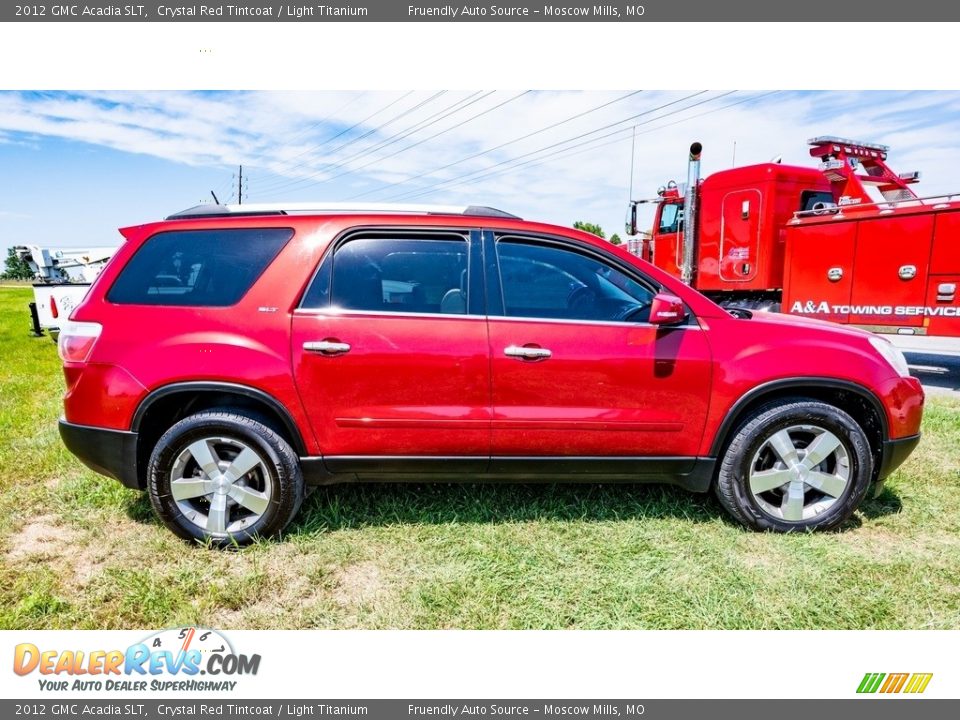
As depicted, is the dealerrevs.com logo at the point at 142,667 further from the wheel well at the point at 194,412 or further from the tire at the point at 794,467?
the tire at the point at 794,467

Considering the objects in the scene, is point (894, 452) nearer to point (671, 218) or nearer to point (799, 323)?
point (799, 323)

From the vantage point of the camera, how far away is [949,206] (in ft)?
20.3

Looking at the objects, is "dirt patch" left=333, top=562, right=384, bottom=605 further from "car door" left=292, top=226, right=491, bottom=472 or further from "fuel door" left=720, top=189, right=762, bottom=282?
"fuel door" left=720, top=189, right=762, bottom=282

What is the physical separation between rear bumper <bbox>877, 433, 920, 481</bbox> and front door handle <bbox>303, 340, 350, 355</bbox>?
2969 mm

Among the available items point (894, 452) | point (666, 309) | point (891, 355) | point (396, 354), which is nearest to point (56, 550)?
point (396, 354)

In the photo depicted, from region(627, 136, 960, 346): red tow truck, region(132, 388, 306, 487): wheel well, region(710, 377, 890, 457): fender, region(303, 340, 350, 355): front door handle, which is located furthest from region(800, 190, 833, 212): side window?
region(132, 388, 306, 487): wheel well

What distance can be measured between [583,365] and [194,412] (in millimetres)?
2101

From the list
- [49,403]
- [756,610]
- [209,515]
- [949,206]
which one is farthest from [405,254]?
[949,206]

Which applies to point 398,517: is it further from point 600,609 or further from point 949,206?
point 949,206

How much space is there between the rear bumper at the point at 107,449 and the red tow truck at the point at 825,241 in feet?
26.9

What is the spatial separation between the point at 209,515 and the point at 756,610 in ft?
8.86

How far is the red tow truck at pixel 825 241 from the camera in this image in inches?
256

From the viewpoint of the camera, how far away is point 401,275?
2.86 metres

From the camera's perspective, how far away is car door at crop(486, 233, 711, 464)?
2.77 meters
